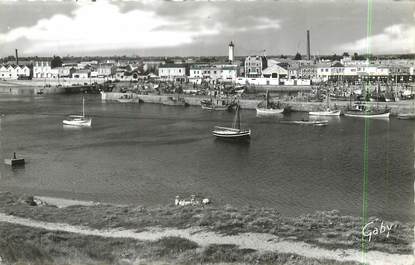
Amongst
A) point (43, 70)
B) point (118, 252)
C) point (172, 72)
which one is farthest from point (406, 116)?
point (43, 70)

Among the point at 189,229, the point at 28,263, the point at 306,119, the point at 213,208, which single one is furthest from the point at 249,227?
the point at 306,119

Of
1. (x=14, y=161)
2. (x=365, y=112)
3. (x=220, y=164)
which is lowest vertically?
(x=220, y=164)

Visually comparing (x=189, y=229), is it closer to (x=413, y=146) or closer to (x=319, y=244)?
(x=319, y=244)

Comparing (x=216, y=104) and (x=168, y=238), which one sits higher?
(x=216, y=104)

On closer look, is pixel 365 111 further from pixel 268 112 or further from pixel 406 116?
pixel 268 112

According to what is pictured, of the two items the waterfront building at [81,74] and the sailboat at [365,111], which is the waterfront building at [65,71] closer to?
the waterfront building at [81,74]

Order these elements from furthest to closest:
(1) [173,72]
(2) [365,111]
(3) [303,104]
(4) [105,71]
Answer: (4) [105,71]
(1) [173,72]
(3) [303,104]
(2) [365,111]

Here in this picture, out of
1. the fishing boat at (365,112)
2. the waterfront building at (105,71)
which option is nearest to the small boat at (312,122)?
the fishing boat at (365,112)
